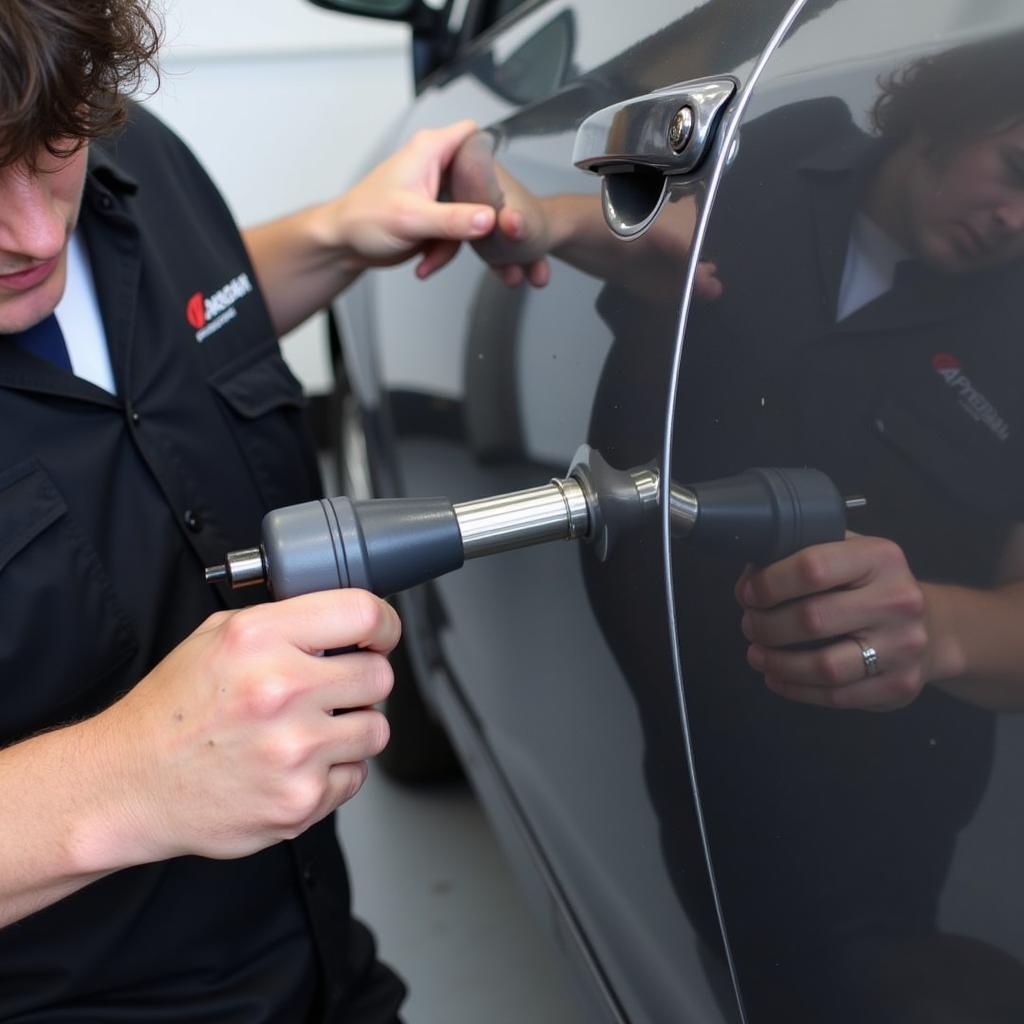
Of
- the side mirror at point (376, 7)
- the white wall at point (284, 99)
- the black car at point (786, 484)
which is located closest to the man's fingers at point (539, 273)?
the black car at point (786, 484)

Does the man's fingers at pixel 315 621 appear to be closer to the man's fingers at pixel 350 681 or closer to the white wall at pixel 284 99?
the man's fingers at pixel 350 681

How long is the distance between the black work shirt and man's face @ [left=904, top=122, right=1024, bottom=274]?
0.62m

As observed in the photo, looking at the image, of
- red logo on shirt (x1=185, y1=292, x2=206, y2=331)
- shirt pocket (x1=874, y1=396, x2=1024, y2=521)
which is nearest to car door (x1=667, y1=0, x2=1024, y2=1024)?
shirt pocket (x1=874, y1=396, x2=1024, y2=521)

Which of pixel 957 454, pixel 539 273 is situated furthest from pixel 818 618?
pixel 539 273

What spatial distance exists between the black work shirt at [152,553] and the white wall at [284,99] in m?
2.04

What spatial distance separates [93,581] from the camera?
852 millimetres

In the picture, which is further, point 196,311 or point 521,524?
point 196,311

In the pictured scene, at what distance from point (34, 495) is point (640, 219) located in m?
0.47

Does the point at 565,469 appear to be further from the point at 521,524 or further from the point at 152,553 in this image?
the point at 152,553

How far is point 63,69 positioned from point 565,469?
0.41m

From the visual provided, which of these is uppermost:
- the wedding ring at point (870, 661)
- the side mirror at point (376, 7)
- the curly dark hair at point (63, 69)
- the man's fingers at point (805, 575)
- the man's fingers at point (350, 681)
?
the curly dark hair at point (63, 69)

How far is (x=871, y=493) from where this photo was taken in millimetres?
533

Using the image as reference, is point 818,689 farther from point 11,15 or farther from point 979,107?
point 11,15

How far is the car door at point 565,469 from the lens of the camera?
0.68 metres
